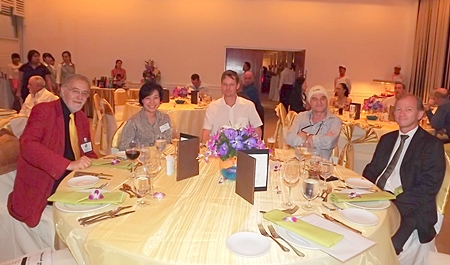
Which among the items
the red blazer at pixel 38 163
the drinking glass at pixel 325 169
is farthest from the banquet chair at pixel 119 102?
the drinking glass at pixel 325 169

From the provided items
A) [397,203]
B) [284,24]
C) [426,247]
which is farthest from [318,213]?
[284,24]

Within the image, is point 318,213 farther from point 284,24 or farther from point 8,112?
point 284,24

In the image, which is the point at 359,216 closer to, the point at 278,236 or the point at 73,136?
the point at 278,236

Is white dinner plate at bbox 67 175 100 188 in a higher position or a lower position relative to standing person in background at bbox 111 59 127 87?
lower

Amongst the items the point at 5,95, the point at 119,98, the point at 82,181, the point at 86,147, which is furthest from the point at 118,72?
the point at 82,181

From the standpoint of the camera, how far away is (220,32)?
1011 cm

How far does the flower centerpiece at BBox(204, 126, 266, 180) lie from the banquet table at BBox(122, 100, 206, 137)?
3381mm

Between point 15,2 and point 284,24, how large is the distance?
695cm

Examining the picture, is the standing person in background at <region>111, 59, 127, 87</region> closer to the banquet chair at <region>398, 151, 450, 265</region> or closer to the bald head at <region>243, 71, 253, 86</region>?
the bald head at <region>243, 71, 253, 86</region>

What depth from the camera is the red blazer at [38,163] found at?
2.18m

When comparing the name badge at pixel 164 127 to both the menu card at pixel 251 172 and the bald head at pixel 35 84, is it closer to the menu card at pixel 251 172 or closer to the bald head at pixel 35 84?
the menu card at pixel 251 172

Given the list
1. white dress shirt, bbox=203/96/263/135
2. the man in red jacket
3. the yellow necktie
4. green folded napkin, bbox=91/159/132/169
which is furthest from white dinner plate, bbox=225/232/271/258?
white dress shirt, bbox=203/96/263/135

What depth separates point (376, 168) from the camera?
2.58 metres

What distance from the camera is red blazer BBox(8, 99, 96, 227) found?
218cm
